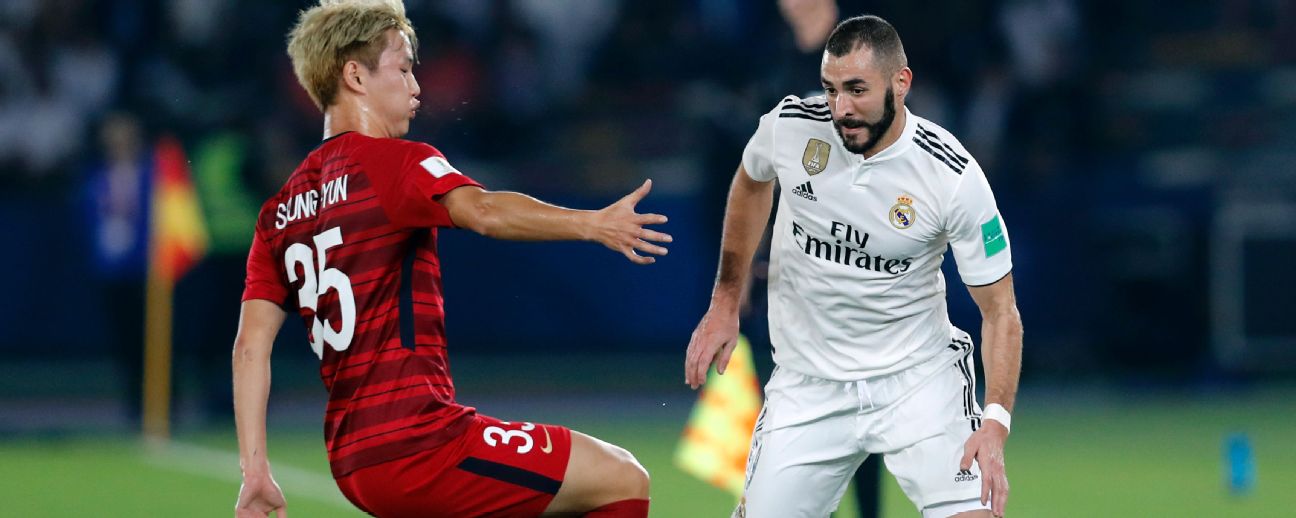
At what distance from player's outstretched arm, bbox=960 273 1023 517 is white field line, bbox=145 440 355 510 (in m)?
4.43

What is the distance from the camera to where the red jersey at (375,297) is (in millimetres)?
4324

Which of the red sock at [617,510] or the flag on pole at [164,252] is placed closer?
the red sock at [617,510]

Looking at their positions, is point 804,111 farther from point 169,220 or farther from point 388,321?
point 169,220

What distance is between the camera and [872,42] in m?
5.13

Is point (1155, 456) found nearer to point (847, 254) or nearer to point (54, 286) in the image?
point (847, 254)

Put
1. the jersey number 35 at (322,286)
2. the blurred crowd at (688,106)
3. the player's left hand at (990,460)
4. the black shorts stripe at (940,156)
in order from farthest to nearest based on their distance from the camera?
the blurred crowd at (688,106) → the black shorts stripe at (940,156) → the player's left hand at (990,460) → the jersey number 35 at (322,286)

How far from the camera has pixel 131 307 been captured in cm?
1246

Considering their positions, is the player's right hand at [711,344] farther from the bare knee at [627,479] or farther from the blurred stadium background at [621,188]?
the blurred stadium background at [621,188]

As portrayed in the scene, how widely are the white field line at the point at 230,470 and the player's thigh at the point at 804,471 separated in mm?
3716

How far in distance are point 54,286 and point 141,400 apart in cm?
255

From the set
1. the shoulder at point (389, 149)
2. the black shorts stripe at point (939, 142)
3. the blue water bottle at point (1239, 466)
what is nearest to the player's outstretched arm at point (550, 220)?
the shoulder at point (389, 149)

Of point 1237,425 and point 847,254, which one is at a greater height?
point 847,254

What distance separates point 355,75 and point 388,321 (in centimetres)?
67


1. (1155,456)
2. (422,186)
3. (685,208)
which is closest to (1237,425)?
(1155,456)
